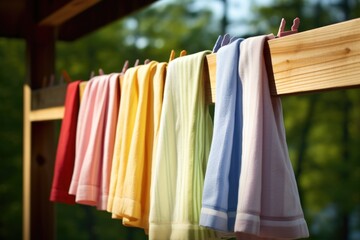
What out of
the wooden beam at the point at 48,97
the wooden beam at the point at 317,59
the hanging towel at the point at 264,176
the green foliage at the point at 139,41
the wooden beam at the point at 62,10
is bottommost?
the hanging towel at the point at 264,176

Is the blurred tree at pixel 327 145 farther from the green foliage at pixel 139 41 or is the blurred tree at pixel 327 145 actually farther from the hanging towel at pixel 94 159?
the hanging towel at pixel 94 159

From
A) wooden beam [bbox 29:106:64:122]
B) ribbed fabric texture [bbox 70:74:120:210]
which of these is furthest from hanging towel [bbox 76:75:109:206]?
wooden beam [bbox 29:106:64:122]

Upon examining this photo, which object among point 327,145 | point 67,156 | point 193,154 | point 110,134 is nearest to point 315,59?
point 193,154

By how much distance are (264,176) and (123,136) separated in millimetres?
584

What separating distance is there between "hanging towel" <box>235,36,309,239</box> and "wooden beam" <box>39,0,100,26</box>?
50.7 inches

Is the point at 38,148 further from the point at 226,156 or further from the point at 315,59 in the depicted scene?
the point at 315,59

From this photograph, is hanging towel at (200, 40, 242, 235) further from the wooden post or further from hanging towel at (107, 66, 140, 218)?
the wooden post

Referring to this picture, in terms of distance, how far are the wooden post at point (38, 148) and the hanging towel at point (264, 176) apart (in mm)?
1855

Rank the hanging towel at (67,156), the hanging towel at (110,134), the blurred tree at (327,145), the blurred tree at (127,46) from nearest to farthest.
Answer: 1. the hanging towel at (110,134)
2. the hanging towel at (67,156)
3. the blurred tree at (327,145)
4. the blurred tree at (127,46)

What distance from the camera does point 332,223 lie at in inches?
388

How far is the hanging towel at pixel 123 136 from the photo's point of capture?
1583 millimetres

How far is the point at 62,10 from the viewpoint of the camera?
2.49 metres

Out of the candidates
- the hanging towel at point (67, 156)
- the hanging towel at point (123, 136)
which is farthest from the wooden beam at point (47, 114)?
the hanging towel at point (123, 136)

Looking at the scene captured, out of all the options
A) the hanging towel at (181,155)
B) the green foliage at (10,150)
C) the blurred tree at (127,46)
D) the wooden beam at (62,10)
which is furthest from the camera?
the blurred tree at (127,46)
